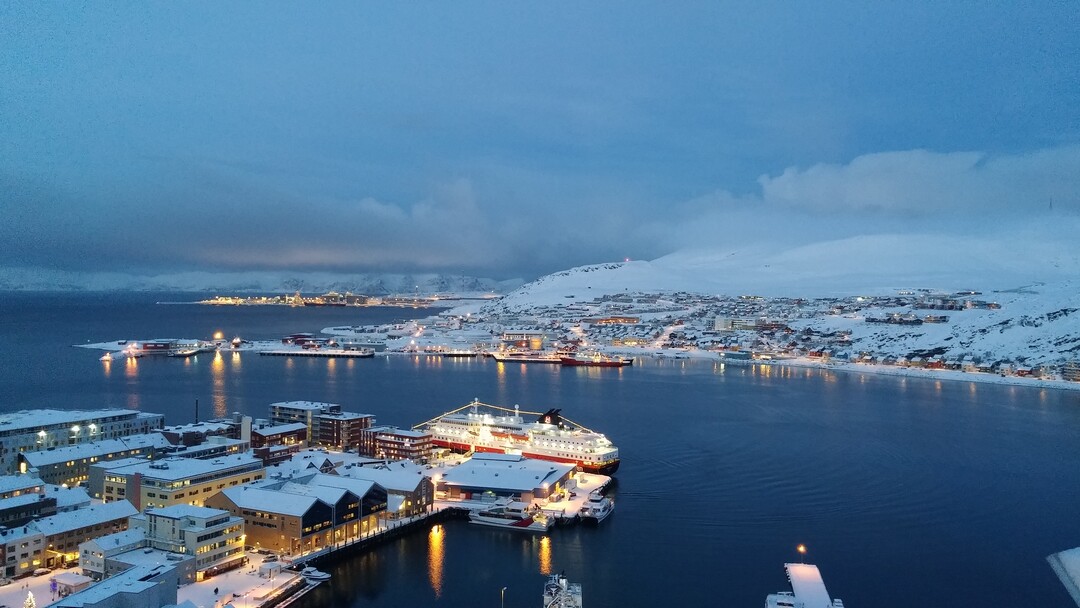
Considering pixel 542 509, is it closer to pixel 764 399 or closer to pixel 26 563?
pixel 26 563

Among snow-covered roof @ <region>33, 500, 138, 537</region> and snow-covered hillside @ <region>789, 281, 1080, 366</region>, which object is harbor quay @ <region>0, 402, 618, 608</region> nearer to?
snow-covered roof @ <region>33, 500, 138, 537</region>

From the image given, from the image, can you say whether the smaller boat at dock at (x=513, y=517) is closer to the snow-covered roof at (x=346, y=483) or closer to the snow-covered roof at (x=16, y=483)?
the snow-covered roof at (x=346, y=483)

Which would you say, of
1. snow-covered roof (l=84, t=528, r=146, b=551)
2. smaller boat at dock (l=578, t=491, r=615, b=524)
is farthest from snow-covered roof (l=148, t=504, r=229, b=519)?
smaller boat at dock (l=578, t=491, r=615, b=524)

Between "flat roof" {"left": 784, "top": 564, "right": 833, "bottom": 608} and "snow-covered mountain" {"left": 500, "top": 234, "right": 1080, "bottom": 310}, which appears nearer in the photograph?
"flat roof" {"left": 784, "top": 564, "right": 833, "bottom": 608}

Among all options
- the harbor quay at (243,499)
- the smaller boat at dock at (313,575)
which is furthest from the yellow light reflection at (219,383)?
the smaller boat at dock at (313,575)

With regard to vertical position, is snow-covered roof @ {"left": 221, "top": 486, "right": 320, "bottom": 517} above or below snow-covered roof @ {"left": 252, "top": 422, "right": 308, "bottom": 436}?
below

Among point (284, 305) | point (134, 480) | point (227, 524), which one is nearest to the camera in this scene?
point (227, 524)

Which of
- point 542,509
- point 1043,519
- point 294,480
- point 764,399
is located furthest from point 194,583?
point 764,399
